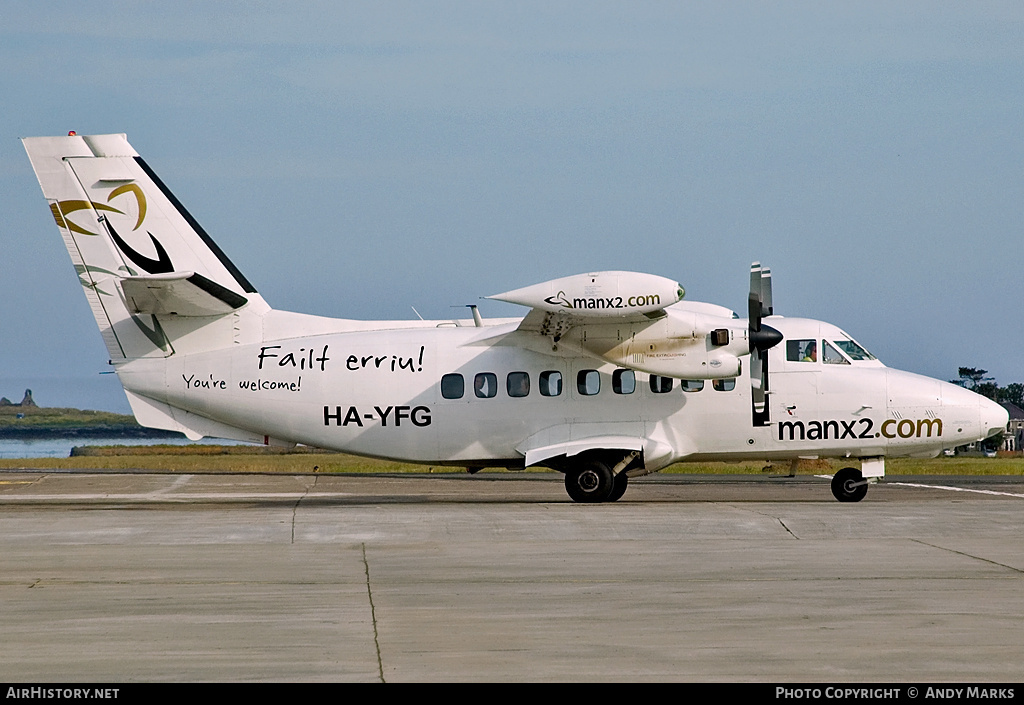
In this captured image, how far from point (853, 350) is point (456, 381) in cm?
778

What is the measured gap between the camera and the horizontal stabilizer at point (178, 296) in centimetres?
2188

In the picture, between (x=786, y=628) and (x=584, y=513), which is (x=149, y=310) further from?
(x=786, y=628)

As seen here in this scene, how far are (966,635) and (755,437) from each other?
13.9 m

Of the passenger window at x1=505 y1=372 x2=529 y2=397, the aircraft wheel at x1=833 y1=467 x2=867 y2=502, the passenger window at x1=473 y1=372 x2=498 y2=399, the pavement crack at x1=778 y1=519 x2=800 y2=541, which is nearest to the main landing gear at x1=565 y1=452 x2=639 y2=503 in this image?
the passenger window at x1=505 y1=372 x2=529 y2=397

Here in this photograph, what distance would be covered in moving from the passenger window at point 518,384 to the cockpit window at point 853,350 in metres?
6.13

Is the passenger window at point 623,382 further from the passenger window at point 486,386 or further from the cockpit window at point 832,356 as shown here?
the cockpit window at point 832,356

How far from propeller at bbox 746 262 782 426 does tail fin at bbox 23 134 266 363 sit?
997 cm

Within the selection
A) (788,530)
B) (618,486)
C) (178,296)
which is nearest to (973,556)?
(788,530)

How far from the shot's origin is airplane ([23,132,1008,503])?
2242 centimetres

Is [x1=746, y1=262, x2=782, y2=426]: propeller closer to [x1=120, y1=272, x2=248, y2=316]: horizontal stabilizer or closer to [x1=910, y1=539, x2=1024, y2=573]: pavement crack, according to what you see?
[x1=910, y1=539, x2=1024, y2=573]: pavement crack

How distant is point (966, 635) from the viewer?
343 inches

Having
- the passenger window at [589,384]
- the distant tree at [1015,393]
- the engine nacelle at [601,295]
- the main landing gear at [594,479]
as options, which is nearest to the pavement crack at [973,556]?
the engine nacelle at [601,295]
